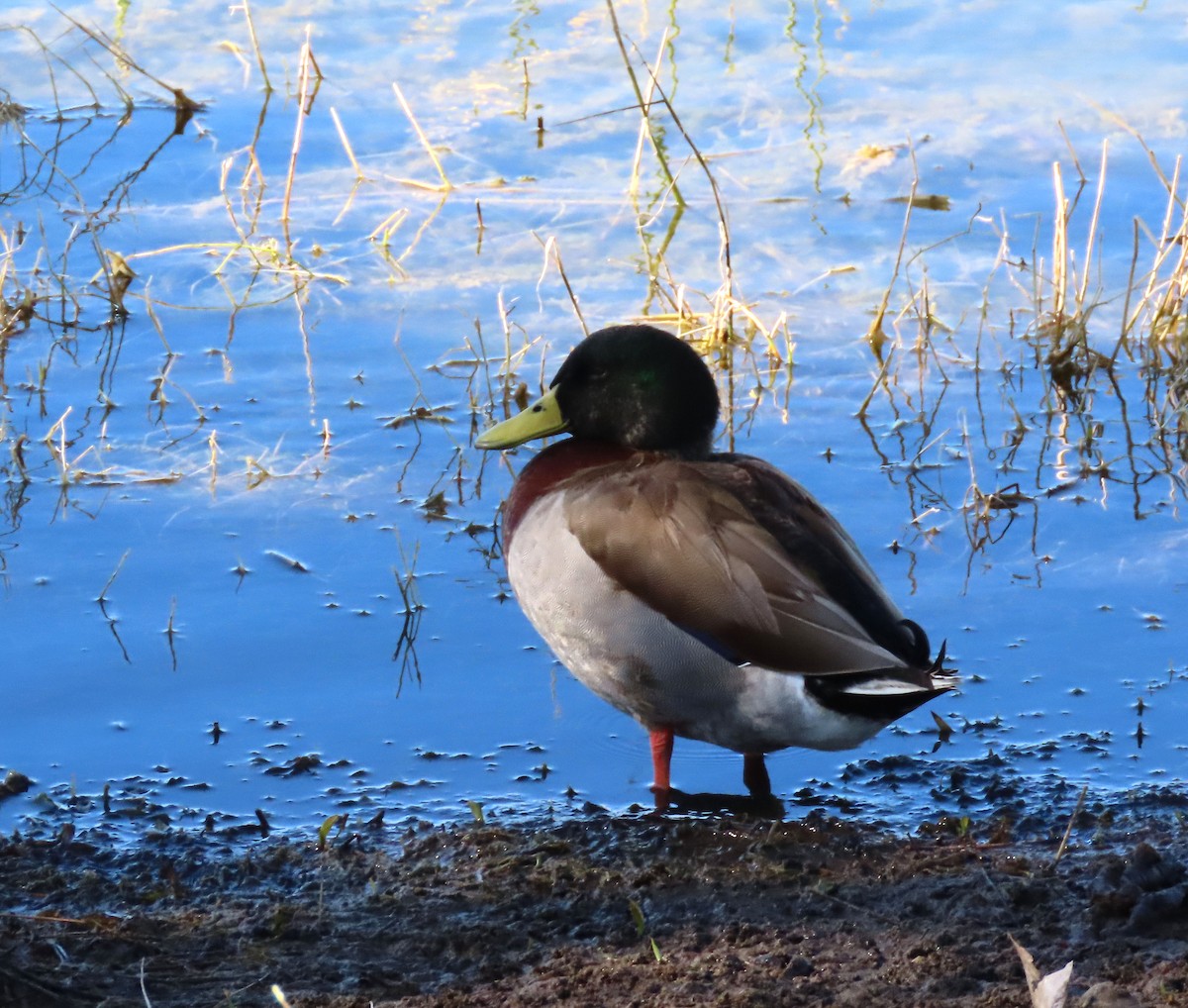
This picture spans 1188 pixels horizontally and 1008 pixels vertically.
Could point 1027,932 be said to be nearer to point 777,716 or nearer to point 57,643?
point 777,716

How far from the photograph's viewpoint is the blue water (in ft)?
15.3

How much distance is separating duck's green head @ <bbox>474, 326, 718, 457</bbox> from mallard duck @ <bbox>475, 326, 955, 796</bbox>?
0.19m

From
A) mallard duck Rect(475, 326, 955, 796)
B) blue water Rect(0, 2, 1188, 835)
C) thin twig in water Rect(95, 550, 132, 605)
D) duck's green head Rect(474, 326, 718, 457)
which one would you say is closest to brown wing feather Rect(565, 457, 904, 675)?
mallard duck Rect(475, 326, 955, 796)

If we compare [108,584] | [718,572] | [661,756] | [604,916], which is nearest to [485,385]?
[108,584]

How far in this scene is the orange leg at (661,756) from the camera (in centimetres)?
448

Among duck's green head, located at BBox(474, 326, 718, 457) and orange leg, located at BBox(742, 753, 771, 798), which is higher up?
duck's green head, located at BBox(474, 326, 718, 457)

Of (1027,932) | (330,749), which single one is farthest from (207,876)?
(1027,932)

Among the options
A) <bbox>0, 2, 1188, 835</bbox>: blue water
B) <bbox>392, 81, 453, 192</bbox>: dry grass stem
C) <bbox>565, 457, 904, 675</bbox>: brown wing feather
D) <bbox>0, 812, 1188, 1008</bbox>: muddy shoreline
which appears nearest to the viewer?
<bbox>0, 812, 1188, 1008</bbox>: muddy shoreline

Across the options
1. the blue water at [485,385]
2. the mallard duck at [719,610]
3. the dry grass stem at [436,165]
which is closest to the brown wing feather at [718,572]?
the mallard duck at [719,610]

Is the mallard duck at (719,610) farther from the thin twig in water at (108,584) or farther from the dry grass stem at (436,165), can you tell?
the dry grass stem at (436,165)

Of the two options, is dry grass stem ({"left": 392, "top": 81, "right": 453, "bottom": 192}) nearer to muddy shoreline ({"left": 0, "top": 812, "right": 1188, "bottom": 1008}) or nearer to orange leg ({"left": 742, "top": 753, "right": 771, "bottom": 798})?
orange leg ({"left": 742, "top": 753, "right": 771, "bottom": 798})

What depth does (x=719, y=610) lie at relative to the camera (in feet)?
13.7

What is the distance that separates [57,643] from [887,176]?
4.73 metres

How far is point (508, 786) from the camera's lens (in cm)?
447
